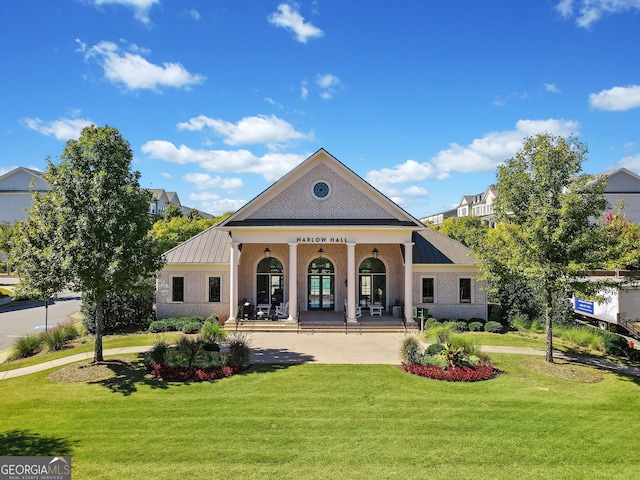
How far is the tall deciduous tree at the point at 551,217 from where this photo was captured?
1434cm

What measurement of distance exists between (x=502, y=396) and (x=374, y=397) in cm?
383

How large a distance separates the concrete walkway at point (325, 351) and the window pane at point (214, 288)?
4.46 m

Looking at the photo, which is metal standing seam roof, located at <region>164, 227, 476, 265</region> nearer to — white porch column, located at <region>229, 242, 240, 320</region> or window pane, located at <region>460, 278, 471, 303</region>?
window pane, located at <region>460, 278, 471, 303</region>

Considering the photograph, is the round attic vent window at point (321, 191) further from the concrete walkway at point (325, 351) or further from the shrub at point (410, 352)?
the shrub at point (410, 352)

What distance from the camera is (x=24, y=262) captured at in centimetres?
1452

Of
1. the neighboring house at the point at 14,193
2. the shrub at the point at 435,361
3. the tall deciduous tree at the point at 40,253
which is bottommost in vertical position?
the shrub at the point at 435,361

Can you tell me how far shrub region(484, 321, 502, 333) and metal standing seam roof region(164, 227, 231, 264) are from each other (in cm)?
1518

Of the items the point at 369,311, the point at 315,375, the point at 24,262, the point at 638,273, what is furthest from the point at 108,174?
the point at 638,273

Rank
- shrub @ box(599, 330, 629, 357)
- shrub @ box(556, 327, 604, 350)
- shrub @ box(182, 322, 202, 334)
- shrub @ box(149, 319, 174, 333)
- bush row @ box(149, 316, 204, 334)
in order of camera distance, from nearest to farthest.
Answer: shrub @ box(599, 330, 629, 357) < shrub @ box(556, 327, 604, 350) < shrub @ box(182, 322, 202, 334) < bush row @ box(149, 316, 204, 334) < shrub @ box(149, 319, 174, 333)

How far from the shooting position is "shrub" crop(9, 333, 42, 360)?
707 inches

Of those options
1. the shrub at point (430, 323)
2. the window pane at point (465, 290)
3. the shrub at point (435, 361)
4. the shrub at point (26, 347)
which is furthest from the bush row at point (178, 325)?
the window pane at point (465, 290)

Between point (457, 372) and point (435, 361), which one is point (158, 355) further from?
point (457, 372)

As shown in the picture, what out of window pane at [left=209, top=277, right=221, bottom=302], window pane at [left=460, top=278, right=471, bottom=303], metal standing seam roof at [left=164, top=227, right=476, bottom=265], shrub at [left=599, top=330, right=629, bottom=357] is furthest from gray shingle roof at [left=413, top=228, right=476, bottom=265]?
window pane at [left=209, top=277, right=221, bottom=302]

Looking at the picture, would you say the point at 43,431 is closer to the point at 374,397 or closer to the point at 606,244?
the point at 374,397
